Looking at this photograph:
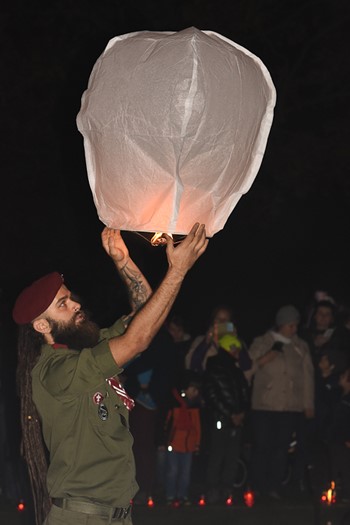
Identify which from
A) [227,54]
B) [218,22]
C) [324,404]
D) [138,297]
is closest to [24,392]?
[138,297]

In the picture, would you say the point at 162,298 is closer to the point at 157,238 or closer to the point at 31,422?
the point at 157,238

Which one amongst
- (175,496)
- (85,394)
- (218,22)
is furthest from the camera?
(218,22)

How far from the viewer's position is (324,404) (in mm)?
13617

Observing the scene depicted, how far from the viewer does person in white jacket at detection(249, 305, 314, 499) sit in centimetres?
1327

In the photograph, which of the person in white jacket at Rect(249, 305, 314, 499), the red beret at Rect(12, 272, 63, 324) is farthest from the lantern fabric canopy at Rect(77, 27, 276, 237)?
the person in white jacket at Rect(249, 305, 314, 499)

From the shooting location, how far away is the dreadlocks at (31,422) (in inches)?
268

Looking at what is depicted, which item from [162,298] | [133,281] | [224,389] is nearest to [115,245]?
[133,281]

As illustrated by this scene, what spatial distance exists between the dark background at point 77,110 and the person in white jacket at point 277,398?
13.4 ft

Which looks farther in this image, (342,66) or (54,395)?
(342,66)

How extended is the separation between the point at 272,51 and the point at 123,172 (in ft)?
45.6

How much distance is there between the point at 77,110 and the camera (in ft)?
60.1

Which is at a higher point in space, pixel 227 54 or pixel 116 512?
pixel 227 54

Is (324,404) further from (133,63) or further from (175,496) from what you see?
(133,63)

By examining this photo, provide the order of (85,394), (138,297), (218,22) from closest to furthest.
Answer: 1. (85,394)
2. (138,297)
3. (218,22)
